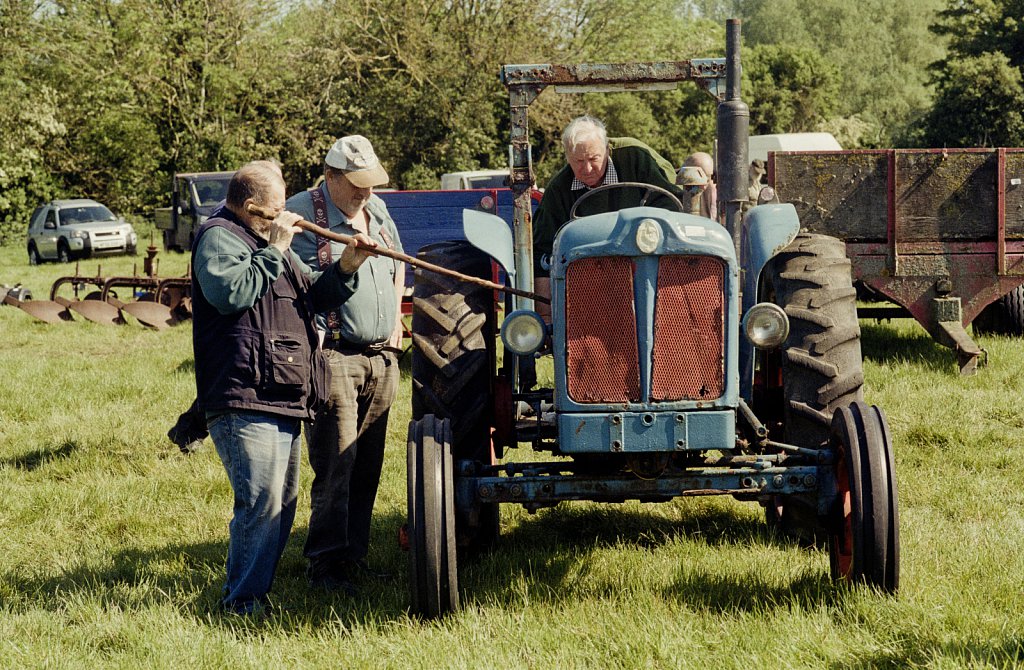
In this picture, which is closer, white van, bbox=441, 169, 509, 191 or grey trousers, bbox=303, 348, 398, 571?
grey trousers, bbox=303, 348, 398, 571

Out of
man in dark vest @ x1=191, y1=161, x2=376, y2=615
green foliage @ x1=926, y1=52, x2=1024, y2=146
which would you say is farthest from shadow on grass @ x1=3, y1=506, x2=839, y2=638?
green foliage @ x1=926, y1=52, x2=1024, y2=146

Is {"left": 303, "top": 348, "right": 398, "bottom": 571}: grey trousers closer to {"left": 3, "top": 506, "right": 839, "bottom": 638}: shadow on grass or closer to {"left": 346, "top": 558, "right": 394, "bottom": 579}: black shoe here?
{"left": 346, "top": 558, "right": 394, "bottom": 579}: black shoe

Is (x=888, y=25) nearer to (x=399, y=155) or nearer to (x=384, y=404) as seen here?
(x=399, y=155)

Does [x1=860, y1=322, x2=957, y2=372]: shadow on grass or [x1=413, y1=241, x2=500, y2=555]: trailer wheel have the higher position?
[x1=413, y1=241, x2=500, y2=555]: trailer wheel

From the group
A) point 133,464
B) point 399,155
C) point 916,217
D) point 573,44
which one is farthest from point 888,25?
point 133,464

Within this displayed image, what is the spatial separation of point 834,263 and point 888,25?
65187 millimetres

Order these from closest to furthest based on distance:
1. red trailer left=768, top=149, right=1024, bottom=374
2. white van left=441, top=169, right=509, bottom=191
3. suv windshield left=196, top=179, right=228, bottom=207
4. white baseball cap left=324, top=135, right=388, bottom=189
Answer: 1. white baseball cap left=324, top=135, right=388, bottom=189
2. red trailer left=768, top=149, right=1024, bottom=374
3. suv windshield left=196, top=179, right=228, bottom=207
4. white van left=441, top=169, right=509, bottom=191

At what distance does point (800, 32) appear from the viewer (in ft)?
214

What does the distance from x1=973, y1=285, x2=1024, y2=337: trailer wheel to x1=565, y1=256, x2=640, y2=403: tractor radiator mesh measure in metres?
6.98

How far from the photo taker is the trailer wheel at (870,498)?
4.02m

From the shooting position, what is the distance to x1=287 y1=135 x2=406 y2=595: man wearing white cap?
16.0 feet

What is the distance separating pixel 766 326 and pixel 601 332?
63 cm

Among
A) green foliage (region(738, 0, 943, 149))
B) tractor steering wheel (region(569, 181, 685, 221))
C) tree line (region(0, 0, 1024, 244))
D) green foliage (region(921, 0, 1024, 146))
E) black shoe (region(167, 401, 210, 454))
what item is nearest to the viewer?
tractor steering wheel (region(569, 181, 685, 221))

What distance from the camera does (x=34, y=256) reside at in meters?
27.3
